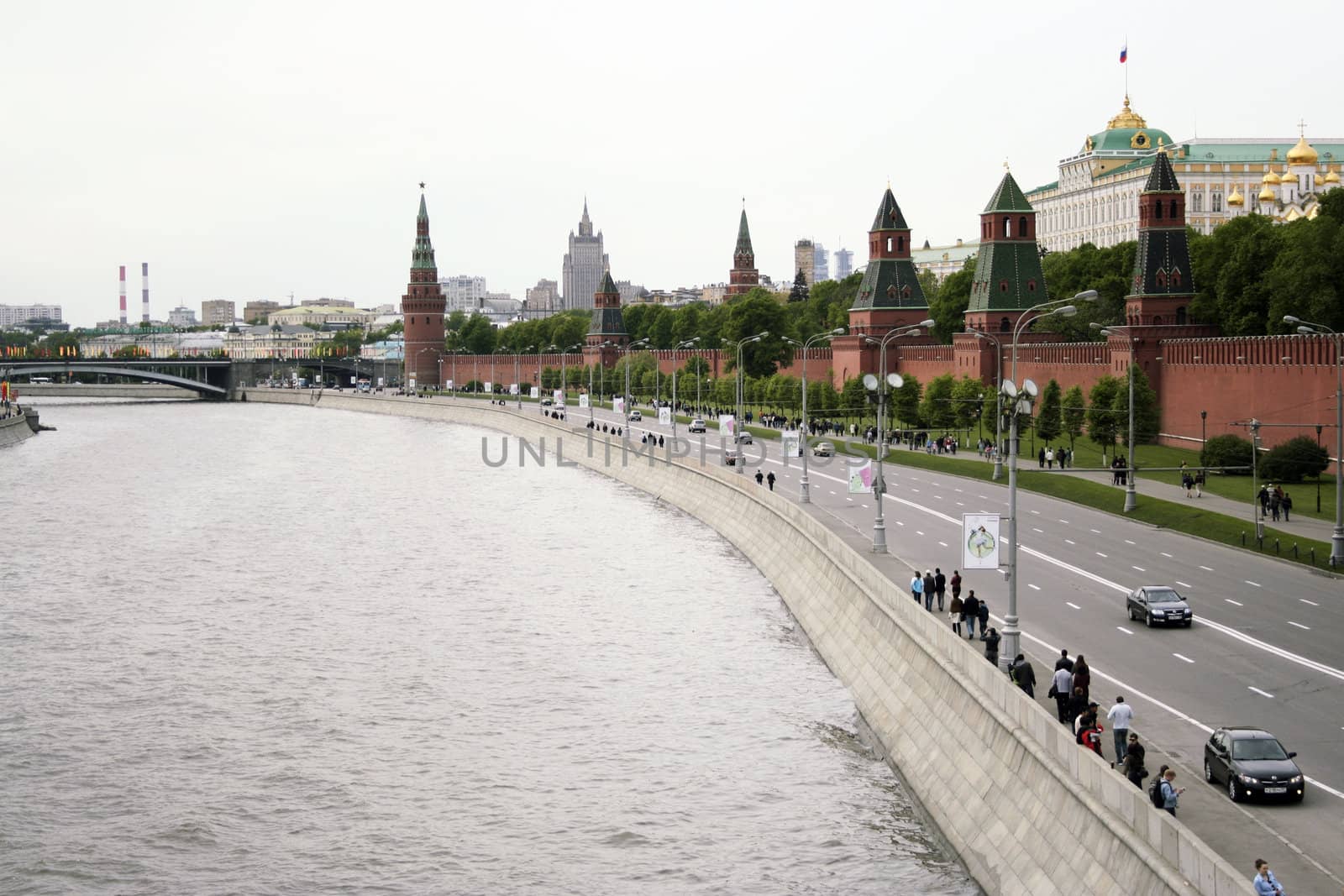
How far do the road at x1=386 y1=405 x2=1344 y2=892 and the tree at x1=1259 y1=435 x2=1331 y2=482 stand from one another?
6.29 meters

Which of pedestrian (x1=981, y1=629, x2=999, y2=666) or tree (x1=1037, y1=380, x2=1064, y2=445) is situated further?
tree (x1=1037, y1=380, x2=1064, y2=445)

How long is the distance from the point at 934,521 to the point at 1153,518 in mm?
6007

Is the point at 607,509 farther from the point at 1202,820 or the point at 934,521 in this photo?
the point at 1202,820

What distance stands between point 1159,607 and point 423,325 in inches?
5685

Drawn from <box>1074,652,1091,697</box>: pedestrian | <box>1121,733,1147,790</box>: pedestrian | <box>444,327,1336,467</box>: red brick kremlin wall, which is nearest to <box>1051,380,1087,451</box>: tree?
<box>444,327,1336,467</box>: red brick kremlin wall

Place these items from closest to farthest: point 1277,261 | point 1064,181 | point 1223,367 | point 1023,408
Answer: point 1023,408 < point 1223,367 < point 1277,261 < point 1064,181

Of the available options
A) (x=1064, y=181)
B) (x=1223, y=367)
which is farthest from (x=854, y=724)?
(x=1064, y=181)

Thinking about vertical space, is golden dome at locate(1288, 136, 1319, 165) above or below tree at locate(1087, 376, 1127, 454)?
above

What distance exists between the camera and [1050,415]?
63.9m

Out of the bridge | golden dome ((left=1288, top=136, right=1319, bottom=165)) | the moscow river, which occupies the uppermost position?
golden dome ((left=1288, top=136, right=1319, bottom=165))

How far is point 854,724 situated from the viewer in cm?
2684

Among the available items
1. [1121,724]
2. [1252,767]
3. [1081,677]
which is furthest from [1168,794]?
[1081,677]

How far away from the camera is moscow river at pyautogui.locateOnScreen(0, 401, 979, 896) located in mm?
20797

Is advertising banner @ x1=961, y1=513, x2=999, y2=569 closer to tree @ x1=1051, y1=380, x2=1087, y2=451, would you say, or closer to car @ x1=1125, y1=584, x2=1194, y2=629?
car @ x1=1125, y1=584, x2=1194, y2=629
